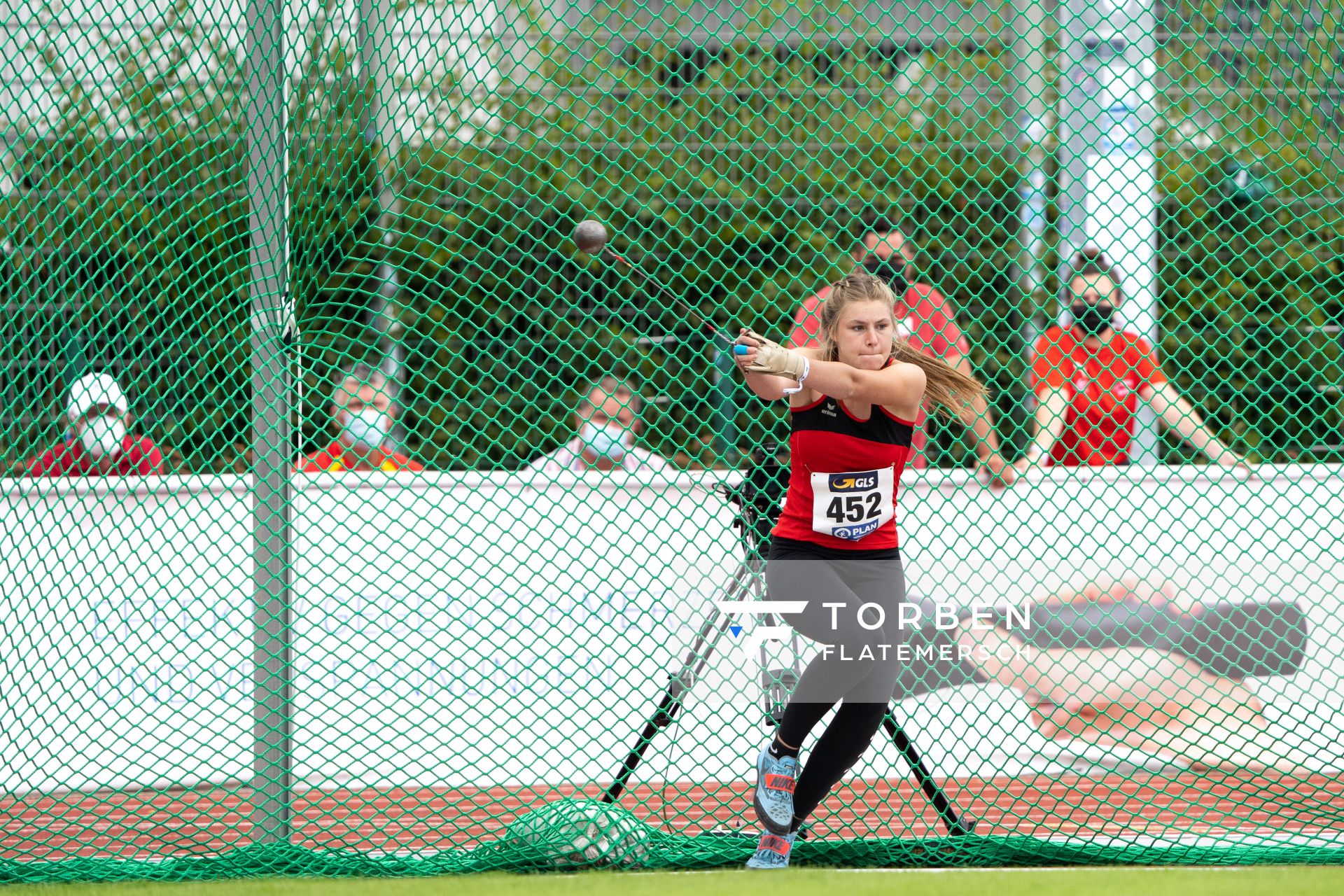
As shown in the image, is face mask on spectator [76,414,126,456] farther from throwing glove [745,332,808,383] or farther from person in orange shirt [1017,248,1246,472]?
person in orange shirt [1017,248,1246,472]

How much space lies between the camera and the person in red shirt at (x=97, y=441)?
4.32m

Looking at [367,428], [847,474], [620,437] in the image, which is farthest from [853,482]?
[367,428]

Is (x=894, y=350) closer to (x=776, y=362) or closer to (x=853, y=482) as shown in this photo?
(x=853, y=482)

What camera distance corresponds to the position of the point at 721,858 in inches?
134

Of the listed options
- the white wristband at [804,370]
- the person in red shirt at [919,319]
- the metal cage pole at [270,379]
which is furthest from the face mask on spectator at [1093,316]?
the metal cage pole at [270,379]

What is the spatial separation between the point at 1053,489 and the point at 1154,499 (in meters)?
0.33

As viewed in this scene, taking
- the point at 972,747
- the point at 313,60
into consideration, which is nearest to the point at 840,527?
the point at 972,747

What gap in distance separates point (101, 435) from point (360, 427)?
0.86 m

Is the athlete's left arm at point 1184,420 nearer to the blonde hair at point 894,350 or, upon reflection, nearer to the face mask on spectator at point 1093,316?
the face mask on spectator at point 1093,316

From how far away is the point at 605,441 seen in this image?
4562mm

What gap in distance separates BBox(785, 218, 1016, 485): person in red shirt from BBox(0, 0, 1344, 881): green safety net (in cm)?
2

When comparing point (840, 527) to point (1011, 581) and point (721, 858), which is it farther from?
point (1011, 581)

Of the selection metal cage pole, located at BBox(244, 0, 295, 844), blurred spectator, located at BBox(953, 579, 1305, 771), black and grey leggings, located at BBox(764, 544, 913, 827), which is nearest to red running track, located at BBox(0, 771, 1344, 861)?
blurred spectator, located at BBox(953, 579, 1305, 771)

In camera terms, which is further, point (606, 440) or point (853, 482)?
point (606, 440)
